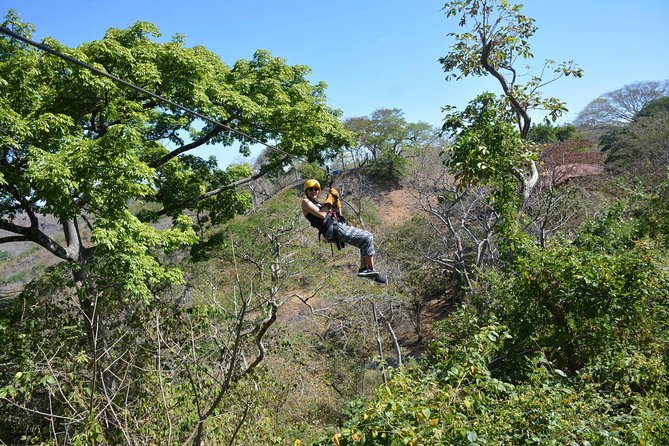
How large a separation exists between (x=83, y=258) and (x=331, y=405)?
6349mm

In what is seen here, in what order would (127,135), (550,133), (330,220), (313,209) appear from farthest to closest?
(550,133) → (127,135) → (330,220) → (313,209)

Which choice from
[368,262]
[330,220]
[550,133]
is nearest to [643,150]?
[550,133]

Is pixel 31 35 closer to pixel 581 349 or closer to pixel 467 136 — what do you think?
pixel 467 136

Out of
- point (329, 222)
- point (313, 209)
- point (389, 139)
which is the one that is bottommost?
point (329, 222)

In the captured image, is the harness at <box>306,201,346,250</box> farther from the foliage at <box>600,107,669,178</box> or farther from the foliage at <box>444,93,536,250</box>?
the foliage at <box>600,107,669,178</box>

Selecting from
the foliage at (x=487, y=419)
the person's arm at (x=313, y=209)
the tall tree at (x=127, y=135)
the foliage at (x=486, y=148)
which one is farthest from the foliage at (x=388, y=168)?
the foliage at (x=487, y=419)

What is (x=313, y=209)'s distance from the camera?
530cm

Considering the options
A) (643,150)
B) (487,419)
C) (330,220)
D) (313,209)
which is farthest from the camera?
(643,150)

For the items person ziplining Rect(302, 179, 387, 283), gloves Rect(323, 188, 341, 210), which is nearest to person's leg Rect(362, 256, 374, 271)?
person ziplining Rect(302, 179, 387, 283)

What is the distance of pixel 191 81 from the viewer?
8641 millimetres

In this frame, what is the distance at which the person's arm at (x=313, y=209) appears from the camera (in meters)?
5.28

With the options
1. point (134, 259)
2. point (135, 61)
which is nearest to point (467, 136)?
point (134, 259)

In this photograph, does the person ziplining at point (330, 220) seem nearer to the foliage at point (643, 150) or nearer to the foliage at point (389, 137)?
the foliage at point (643, 150)

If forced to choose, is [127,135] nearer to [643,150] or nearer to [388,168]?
[643,150]
